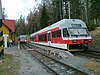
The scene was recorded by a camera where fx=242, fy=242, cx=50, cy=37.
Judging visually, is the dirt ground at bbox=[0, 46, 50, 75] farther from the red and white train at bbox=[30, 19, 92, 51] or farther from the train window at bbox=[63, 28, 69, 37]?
the train window at bbox=[63, 28, 69, 37]

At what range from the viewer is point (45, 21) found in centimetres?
7750

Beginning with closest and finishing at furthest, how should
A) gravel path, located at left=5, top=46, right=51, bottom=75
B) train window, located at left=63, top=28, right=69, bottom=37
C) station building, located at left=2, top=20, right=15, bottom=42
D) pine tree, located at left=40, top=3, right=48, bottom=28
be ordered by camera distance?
gravel path, located at left=5, top=46, right=51, bottom=75 → train window, located at left=63, top=28, right=69, bottom=37 → station building, located at left=2, top=20, right=15, bottom=42 → pine tree, located at left=40, top=3, right=48, bottom=28

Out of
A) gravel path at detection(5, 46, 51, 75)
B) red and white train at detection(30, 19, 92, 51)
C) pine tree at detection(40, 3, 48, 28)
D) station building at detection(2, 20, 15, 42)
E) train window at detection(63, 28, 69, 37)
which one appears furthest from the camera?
pine tree at detection(40, 3, 48, 28)

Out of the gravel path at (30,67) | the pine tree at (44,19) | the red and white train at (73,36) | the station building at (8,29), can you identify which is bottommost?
the gravel path at (30,67)

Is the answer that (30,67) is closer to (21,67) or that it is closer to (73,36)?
(21,67)

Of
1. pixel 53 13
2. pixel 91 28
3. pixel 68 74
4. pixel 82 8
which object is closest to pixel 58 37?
pixel 68 74

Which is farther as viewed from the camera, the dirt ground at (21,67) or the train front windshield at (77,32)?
the train front windshield at (77,32)

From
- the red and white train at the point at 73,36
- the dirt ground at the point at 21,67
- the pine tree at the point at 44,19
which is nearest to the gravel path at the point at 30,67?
the dirt ground at the point at 21,67

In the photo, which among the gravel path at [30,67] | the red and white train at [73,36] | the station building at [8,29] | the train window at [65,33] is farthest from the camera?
the station building at [8,29]

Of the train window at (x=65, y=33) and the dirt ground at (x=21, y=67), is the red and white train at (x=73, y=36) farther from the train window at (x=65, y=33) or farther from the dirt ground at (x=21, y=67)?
the dirt ground at (x=21, y=67)

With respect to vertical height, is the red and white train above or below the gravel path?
above

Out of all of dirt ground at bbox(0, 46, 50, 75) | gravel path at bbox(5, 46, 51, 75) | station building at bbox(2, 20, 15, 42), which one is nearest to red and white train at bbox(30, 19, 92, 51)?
gravel path at bbox(5, 46, 51, 75)

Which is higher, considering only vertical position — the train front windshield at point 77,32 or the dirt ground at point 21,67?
the train front windshield at point 77,32

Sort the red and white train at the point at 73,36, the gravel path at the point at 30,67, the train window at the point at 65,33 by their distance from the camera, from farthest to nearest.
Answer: the train window at the point at 65,33
the red and white train at the point at 73,36
the gravel path at the point at 30,67
